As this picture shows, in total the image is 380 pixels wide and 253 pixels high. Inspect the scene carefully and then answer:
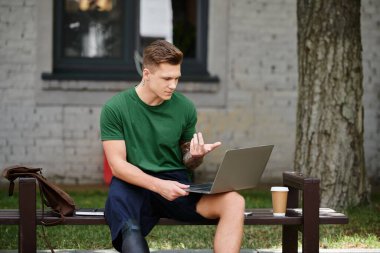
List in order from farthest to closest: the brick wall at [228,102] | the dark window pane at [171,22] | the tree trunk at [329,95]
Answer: the dark window pane at [171,22] < the brick wall at [228,102] < the tree trunk at [329,95]

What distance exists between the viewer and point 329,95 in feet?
28.5

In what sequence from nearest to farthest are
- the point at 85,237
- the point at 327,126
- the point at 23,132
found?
the point at 85,237 < the point at 327,126 < the point at 23,132

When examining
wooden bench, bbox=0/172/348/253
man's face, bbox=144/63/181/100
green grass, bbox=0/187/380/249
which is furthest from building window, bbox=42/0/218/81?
man's face, bbox=144/63/181/100

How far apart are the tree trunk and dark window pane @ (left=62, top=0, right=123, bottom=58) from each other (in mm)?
3725

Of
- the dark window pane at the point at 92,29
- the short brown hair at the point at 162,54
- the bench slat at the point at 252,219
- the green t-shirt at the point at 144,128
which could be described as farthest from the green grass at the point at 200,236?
the dark window pane at the point at 92,29

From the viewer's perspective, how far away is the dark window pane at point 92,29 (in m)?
11.8

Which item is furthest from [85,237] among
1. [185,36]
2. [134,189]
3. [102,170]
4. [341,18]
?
[185,36]

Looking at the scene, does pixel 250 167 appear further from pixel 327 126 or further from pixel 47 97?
pixel 47 97

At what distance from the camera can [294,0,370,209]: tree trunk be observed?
28.4 ft

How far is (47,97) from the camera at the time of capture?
11453mm

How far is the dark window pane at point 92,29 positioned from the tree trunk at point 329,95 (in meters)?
3.72

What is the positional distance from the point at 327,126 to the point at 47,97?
4.05 m

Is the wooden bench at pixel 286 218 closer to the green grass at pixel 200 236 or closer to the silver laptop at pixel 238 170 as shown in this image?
the silver laptop at pixel 238 170

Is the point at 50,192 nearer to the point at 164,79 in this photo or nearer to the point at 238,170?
the point at 164,79
